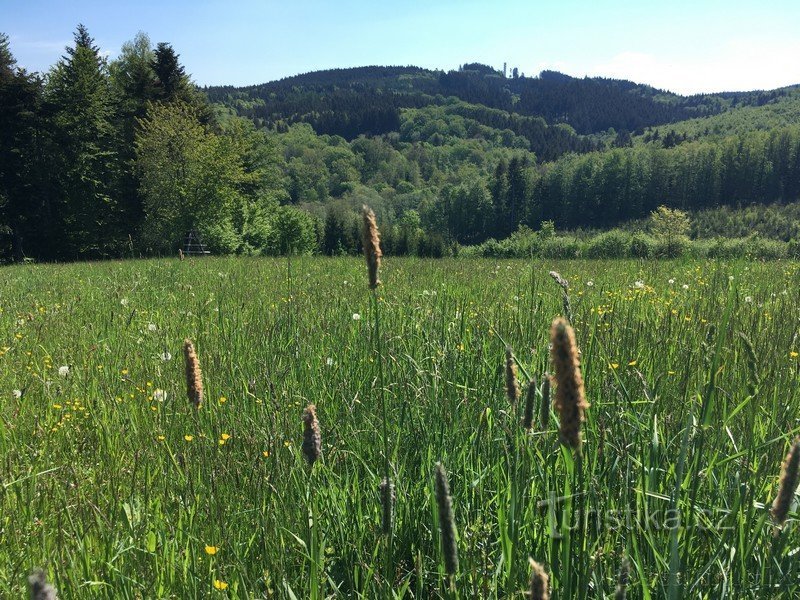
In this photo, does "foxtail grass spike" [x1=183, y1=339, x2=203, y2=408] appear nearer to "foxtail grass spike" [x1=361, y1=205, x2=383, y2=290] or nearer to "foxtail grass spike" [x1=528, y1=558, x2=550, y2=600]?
"foxtail grass spike" [x1=361, y1=205, x2=383, y2=290]

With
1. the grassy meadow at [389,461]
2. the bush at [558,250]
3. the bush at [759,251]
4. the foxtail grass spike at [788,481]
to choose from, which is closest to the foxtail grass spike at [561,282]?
the grassy meadow at [389,461]

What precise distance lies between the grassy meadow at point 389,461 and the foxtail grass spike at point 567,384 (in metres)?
0.24

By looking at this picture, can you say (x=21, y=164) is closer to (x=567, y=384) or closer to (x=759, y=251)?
(x=759, y=251)

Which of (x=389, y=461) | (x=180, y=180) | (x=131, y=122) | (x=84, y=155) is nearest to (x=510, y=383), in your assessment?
(x=389, y=461)

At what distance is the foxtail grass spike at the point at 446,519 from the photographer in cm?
85

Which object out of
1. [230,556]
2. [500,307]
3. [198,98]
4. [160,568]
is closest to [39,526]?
[160,568]

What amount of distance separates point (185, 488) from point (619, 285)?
5804 millimetres

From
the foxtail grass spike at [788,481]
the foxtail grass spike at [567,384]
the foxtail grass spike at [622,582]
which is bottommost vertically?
the foxtail grass spike at [622,582]

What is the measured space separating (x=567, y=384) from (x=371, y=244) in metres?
0.65

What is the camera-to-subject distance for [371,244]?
49.4 inches

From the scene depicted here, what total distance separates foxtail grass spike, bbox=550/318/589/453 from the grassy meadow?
0.24m

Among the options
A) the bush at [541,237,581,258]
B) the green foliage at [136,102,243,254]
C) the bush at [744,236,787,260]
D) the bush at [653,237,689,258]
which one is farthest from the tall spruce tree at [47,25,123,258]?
the bush at [744,236,787,260]

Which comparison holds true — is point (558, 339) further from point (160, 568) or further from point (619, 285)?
point (619, 285)

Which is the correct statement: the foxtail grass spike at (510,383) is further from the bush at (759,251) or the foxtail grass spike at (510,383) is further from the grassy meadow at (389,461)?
the bush at (759,251)
